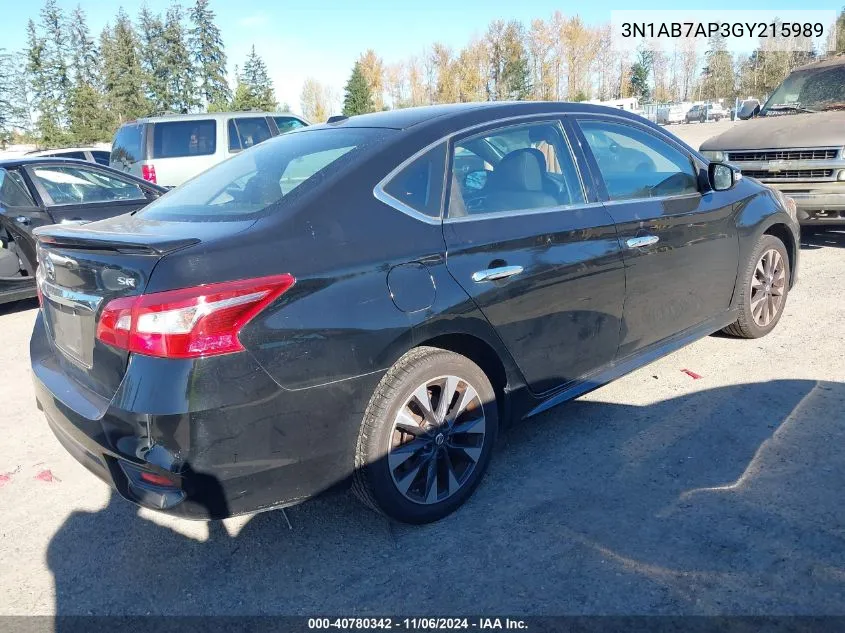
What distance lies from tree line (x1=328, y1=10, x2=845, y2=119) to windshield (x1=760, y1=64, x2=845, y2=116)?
52.7 m

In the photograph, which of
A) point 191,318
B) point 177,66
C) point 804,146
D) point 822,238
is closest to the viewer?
point 191,318

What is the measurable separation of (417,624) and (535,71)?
77880mm

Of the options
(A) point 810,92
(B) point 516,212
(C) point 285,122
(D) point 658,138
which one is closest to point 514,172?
(B) point 516,212

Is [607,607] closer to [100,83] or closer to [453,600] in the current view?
[453,600]

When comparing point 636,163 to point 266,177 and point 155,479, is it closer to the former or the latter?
point 266,177

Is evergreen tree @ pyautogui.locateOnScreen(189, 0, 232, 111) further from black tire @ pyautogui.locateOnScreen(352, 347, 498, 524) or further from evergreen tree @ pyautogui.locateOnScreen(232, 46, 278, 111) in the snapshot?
black tire @ pyautogui.locateOnScreen(352, 347, 498, 524)

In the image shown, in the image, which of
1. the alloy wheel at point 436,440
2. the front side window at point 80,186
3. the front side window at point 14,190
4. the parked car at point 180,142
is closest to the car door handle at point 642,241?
the alloy wheel at point 436,440

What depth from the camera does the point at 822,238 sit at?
878 centimetres

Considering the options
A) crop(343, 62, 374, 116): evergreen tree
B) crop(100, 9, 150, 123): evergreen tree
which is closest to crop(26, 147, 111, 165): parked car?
crop(100, 9, 150, 123): evergreen tree

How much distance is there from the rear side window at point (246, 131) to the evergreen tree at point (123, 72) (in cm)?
4743

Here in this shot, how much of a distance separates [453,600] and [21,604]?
164 centimetres

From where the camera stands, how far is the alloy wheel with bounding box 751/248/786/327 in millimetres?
4759

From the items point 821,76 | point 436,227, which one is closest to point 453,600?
point 436,227

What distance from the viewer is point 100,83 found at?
6047 centimetres
